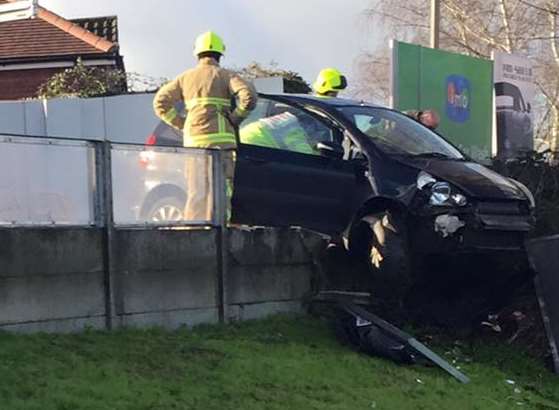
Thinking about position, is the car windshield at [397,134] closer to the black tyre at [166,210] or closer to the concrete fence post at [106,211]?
the black tyre at [166,210]

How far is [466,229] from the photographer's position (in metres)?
7.46

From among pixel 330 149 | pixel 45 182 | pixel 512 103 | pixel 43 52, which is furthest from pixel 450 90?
pixel 43 52

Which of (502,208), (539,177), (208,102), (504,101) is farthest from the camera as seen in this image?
(504,101)

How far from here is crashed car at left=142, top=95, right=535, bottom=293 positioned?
7.56m

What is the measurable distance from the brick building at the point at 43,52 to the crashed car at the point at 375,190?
53.1 ft

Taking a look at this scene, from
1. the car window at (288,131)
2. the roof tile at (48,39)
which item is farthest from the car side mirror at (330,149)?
the roof tile at (48,39)

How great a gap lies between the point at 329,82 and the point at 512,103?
7.48m

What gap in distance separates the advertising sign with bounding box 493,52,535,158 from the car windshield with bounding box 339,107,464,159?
821cm

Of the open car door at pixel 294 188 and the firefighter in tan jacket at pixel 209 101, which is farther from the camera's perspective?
the firefighter in tan jacket at pixel 209 101

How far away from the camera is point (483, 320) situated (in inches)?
327

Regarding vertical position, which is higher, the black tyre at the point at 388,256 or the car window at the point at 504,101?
the car window at the point at 504,101

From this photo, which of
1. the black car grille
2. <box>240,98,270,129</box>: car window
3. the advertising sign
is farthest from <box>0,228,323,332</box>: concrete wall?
the advertising sign

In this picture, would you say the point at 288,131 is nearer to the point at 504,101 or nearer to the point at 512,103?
the point at 504,101

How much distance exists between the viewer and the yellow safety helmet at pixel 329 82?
10.8 m
